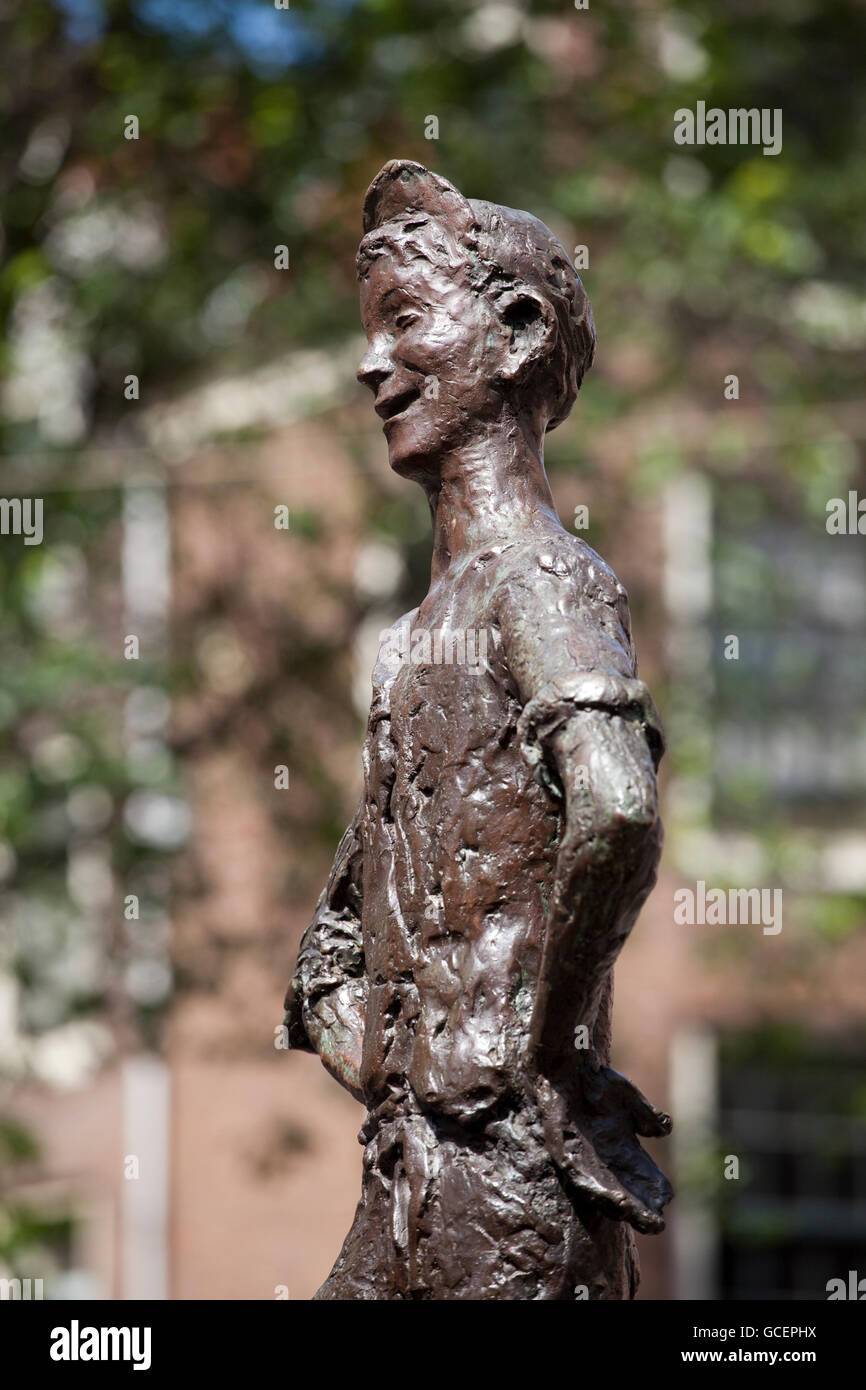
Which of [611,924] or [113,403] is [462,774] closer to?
[611,924]

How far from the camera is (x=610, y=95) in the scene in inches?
392

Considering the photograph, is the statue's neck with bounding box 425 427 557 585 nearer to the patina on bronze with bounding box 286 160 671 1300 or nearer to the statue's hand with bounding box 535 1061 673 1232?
the patina on bronze with bounding box 286 160 671 1300

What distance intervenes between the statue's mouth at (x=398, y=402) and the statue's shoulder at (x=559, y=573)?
0.41 metres

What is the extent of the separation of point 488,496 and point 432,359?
291 mm

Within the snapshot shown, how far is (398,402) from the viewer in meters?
3.55

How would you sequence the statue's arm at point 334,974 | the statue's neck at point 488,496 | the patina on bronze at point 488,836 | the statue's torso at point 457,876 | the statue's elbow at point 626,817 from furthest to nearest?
the statue's arm at point 334,974 → the statue's neck at point 488,496 → the statue's torso at point 457,876 → the patina on bronze at point 488,836 → the statue's elbow at point 626,817

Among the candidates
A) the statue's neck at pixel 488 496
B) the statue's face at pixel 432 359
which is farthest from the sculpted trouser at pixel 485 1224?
the statue's face at pixel 432 359

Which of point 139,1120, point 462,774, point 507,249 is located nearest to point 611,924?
point 462,774

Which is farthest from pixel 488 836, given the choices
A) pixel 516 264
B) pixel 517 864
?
pixel 516 264

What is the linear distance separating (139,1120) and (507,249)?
11.2 metres

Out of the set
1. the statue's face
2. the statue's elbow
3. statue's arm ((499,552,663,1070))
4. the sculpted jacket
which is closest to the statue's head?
the statue's face

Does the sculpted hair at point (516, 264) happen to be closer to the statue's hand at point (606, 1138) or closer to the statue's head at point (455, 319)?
the statue's head at point (455, 319)

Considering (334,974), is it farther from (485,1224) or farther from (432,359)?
(432,359)

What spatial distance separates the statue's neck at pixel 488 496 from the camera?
137 inches
